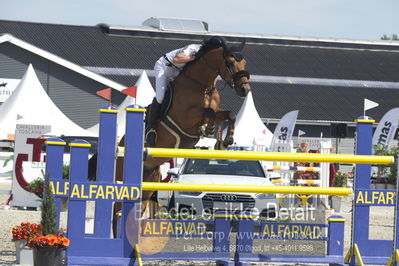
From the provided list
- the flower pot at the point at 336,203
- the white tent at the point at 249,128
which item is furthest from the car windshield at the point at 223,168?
the white tent at the point at 249,128

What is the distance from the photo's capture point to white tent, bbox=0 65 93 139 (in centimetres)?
1806

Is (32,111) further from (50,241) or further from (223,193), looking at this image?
(50,241)

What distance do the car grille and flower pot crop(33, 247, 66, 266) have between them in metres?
3.68

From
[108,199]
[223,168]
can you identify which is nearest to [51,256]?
[108,199]

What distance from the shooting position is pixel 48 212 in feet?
18.5

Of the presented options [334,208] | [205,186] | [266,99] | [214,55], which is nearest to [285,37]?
[266,99]

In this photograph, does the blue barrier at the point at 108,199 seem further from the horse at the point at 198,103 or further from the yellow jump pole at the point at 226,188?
the horse at the point at 198,103

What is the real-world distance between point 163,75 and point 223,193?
5.86ft

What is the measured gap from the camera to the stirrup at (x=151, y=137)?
7897mm

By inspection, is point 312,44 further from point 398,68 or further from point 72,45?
point 72,45

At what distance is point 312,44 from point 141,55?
8.59 metres

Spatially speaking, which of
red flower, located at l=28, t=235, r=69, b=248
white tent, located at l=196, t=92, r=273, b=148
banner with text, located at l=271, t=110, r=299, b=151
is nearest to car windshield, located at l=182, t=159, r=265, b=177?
red flower, located at l=28, t=235, r=69, b=248

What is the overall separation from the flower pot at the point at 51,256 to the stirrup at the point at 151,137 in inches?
97.8

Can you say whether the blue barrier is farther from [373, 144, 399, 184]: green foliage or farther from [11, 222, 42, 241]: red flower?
[373, 144, 399, 184]: green foliage
